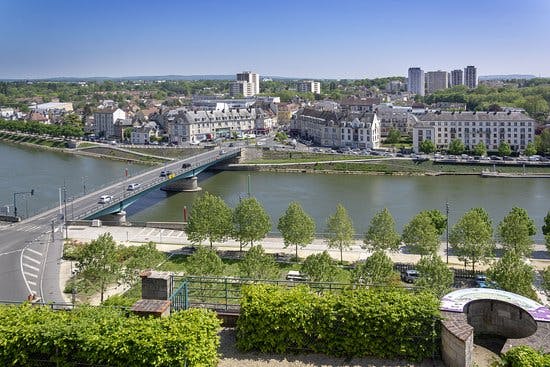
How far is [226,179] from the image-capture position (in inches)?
1165

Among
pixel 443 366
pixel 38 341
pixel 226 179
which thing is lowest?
→ pixel 226 179

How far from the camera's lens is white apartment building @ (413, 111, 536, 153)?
112ft

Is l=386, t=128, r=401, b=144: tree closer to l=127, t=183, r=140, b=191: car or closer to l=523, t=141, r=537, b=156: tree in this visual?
l=523, t=141, r=537, b=156: tree

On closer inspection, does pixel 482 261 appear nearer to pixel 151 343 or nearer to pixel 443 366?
pixel 443 366

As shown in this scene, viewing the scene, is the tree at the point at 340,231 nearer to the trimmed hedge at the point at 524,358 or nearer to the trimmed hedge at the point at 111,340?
the trimmed hedge at the point at 111,340

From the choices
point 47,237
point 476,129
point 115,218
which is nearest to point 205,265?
point 47,237

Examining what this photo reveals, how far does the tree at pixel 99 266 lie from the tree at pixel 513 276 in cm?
612

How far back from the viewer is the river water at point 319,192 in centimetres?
2041

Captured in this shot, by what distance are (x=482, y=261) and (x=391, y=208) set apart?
24.1 ft

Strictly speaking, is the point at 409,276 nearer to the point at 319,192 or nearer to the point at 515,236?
the point at 515,236

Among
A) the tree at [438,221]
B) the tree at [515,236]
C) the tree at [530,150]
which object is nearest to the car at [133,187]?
A: the tree at [438,221]

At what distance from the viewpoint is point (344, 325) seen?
14.5 ft

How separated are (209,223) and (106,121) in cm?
3383

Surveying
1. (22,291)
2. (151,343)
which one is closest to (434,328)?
(151,343)
